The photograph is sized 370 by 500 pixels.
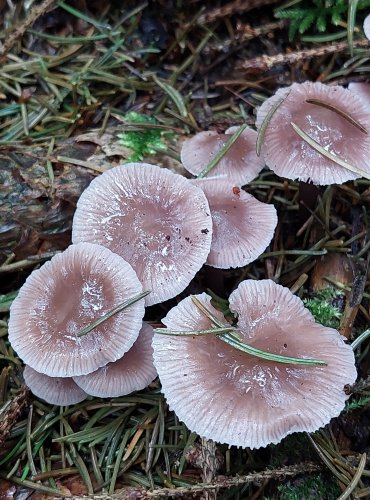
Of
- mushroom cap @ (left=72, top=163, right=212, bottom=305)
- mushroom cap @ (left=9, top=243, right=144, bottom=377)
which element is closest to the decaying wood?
mushroom cap @ (left=72, top=163, right=212, bottom=305)

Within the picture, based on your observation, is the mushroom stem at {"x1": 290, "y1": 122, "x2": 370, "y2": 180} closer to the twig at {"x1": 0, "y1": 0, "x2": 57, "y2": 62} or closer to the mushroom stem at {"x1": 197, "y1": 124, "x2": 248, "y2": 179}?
the mushroom stem at {"x1": 197, "y1": 124, "x2": 248, "y2": 179}

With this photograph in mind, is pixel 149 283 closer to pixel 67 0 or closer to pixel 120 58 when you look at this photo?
pixel 120 58

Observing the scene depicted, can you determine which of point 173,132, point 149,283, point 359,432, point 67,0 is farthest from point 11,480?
point 67,0

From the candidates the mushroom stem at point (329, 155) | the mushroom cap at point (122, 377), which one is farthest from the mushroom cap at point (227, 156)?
the mushroom cap at point (122, 377)

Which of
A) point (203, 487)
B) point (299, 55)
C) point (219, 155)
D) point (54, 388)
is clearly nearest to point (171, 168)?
point (219, 155)

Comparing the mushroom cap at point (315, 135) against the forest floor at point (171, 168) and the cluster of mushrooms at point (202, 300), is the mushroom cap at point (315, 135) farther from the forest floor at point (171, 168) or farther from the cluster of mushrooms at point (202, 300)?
the forest floor at point (171, 168)

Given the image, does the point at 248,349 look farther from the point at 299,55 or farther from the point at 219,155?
the point at 299,55

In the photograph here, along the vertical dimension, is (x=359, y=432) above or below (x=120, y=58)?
below

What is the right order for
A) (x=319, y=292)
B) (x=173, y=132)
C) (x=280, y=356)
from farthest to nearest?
(x=173, y=132), (x=319, y=292), (x=280, y=356)

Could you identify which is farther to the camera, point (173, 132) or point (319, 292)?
point (173, 132)
